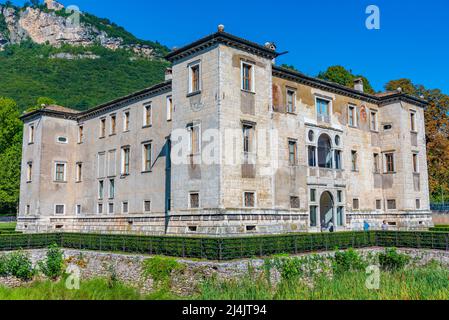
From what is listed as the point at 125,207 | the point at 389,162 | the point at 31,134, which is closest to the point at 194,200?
the point at 125,207

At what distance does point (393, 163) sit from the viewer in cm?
3562

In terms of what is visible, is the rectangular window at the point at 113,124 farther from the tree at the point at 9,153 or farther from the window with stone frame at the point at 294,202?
the tree at the point at 9,153

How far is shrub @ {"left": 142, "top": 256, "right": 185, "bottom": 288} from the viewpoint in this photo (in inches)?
728

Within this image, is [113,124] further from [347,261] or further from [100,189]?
[347,261]

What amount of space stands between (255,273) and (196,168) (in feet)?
29.1

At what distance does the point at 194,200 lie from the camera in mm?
25344

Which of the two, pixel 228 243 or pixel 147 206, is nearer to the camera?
pixel 228 243

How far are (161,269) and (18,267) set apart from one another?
8.87 metres

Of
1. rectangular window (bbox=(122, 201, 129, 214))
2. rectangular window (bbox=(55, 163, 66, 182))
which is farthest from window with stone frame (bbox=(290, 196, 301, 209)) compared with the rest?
rectangular window (bbox=(55, 163, 66, 182))

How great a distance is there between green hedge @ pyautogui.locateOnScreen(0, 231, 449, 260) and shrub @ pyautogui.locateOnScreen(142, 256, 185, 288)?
3.71 feet

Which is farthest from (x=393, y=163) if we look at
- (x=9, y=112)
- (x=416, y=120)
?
(x=9, y=112)

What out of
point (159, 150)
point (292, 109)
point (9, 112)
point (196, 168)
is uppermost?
point (9, 112)

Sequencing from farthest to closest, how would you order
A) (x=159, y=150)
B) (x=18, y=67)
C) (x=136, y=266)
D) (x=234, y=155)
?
(x=18, y=67), (x=159, y=150), (x=234, y=155), (x=136, y=266)
